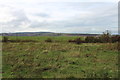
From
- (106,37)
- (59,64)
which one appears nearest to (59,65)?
(59,64)

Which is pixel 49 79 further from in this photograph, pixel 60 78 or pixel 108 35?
pixel 108 35

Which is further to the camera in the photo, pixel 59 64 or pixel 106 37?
pixel 106 37

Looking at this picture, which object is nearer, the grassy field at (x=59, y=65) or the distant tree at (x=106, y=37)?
the grassy field at (x=59, y=65)

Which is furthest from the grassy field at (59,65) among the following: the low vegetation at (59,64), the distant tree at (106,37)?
the distant tree at (106,37)

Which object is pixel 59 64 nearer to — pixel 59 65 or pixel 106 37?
pixel 59 65

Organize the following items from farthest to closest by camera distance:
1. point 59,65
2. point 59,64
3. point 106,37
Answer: point 106,37 < point 59,64 < point 59,65

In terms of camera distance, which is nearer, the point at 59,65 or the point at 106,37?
the point at 59,65

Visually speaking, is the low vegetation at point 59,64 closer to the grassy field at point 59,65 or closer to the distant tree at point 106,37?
the grassy field at point 59,65

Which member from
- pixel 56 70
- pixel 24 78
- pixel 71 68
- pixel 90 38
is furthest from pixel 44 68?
pixel 90 38

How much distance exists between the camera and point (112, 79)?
6.70 meters

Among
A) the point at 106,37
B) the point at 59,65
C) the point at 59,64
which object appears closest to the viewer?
the point at 59,65

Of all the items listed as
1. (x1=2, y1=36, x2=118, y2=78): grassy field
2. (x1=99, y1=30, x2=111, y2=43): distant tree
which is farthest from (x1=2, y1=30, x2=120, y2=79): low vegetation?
(x1=99, y1=30, x2=111, y2=43): distant tree

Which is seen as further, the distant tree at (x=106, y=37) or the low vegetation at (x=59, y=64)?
the distant tree at (x=106, y=37)

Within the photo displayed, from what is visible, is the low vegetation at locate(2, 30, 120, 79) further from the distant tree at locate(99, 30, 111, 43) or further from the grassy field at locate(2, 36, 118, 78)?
the distant tree at locate(99, 30, 111, 43)
